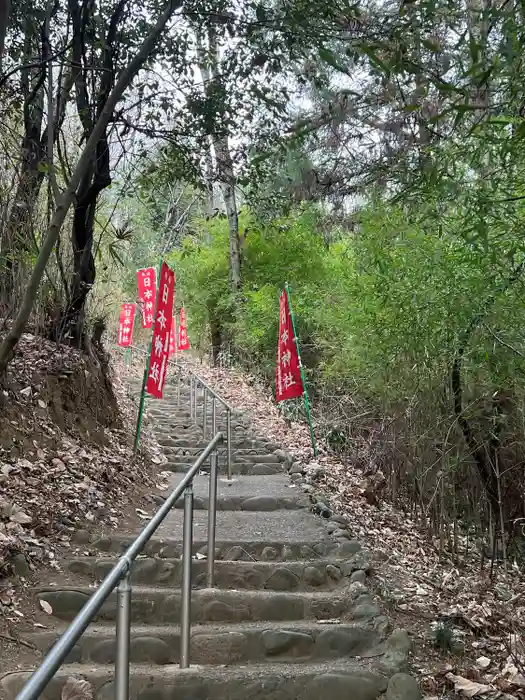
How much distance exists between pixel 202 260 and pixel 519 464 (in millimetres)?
10113

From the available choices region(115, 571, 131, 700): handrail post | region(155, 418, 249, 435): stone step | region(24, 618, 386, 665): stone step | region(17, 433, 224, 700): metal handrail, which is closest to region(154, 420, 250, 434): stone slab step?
region(155, 418, 249, 435): stone step

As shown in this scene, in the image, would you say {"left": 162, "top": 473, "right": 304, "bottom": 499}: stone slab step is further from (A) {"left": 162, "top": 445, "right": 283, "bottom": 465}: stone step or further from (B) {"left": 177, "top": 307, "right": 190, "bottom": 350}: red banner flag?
(B) {"left": 177, "top": 307, "right": 190, "bottom": 350}: red banner flag

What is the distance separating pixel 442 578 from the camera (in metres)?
4.91

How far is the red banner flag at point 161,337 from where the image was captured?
630 cm

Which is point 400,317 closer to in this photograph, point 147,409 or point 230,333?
point 147,409

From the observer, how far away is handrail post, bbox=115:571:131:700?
1.87 meters

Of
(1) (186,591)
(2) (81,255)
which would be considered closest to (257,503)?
(2) (81,255)

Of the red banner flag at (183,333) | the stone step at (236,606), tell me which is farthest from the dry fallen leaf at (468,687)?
the red banner flag at (183,333)

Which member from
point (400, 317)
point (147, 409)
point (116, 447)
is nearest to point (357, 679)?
point (400, 317)

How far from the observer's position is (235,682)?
3.02m

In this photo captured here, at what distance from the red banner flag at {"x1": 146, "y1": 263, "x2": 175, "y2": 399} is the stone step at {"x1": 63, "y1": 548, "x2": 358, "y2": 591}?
7.71 ft

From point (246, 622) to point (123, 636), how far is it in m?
1.95

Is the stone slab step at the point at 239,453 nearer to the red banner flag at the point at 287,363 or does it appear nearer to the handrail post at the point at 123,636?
the red banner flag at the point at 287,363

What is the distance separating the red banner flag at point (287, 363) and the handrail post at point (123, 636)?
5.73m
